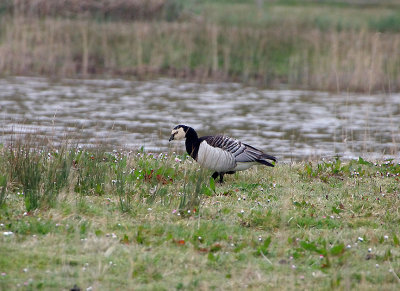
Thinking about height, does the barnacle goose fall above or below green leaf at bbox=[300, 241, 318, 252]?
above

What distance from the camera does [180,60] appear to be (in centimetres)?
2847

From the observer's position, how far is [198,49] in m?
28.3

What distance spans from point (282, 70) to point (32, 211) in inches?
872

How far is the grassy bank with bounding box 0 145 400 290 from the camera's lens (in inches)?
231

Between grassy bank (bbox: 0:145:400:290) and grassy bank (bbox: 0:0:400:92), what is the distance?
16.6 m

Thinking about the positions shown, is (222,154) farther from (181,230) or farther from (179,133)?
(181,230)

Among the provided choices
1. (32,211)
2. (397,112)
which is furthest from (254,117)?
(32,211)

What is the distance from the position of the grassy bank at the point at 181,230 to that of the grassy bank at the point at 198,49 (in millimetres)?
16592

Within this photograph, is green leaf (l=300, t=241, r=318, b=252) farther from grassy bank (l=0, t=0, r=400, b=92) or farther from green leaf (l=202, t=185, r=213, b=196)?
grassy bank (l=0, t=0, r=400, b=92)

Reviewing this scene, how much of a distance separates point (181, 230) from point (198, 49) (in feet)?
71.9

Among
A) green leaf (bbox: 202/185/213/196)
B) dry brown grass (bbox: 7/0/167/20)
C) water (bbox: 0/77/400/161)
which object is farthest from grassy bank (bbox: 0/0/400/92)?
green leaf (bbox: 202/185/213/196)

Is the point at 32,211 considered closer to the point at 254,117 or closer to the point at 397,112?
the point at 254,117

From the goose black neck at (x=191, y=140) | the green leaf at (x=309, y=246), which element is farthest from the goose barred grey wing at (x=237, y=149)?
the green leaf at (x=309, y=246)

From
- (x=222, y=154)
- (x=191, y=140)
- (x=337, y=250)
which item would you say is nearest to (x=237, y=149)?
(x=222, y=154)
